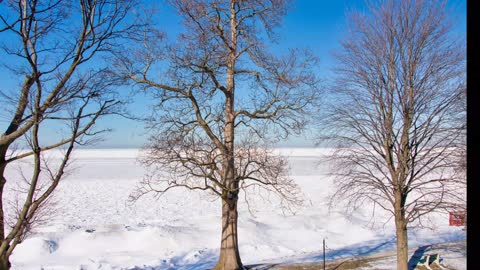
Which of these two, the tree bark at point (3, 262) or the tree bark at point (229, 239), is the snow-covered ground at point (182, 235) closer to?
the tree bark at point (229, 239)

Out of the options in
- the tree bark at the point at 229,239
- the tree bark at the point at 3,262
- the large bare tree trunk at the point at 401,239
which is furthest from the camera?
the tree bark at the point at 229,239

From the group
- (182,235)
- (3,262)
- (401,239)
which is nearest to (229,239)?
(401,239)

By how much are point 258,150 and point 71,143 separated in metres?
4.84

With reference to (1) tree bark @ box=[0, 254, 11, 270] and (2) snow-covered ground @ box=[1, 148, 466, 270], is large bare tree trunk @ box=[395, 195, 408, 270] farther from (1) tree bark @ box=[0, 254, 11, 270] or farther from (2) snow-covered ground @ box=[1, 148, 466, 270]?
(1) tree bark @ box=[0, 254, 11, 270]

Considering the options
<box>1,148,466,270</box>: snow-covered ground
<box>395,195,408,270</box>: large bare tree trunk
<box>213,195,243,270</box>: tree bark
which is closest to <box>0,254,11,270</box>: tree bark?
<box>213,195,243,270</box>: tree bark

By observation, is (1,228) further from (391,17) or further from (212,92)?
(391,17)

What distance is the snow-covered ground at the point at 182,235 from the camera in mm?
12969

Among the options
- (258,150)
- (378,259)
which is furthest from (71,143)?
(378,259)

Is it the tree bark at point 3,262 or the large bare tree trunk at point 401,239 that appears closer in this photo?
the tree bark at point 3,262

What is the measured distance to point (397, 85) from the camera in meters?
8.59

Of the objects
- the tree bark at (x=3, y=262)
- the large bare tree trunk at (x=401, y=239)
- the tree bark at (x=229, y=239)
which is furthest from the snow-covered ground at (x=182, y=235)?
the tree bark at (x=3, y=262)

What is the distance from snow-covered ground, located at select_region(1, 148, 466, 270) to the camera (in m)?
13.0

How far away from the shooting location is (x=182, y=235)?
1580 centimetres

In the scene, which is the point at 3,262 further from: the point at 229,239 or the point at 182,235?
the point at 182,235
